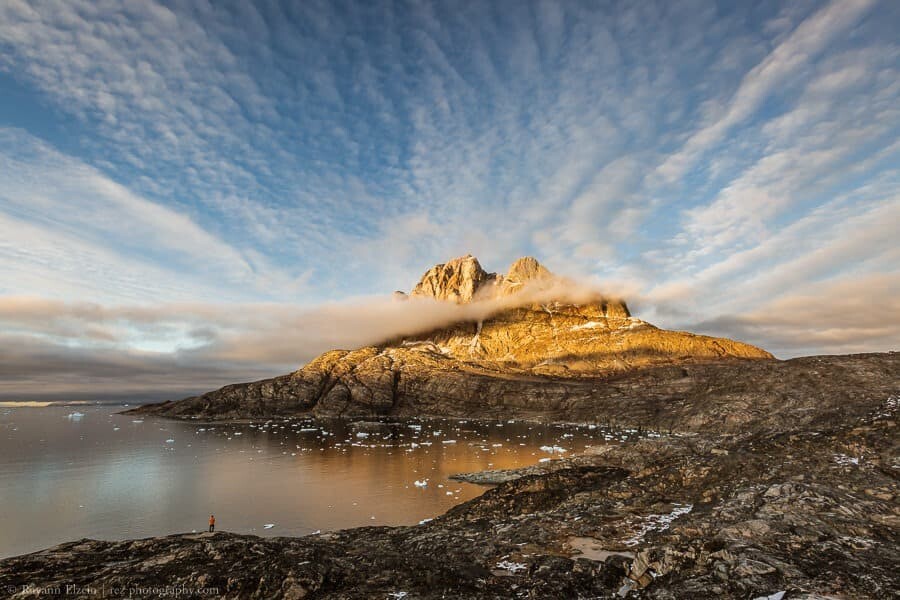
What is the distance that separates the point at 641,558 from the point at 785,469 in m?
16.6

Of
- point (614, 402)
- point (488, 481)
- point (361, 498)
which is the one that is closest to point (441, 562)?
point (361, 498)

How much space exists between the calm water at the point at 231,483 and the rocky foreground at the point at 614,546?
16.7m

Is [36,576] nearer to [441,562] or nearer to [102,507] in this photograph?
[441,562]

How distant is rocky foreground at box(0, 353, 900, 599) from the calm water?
1674cm

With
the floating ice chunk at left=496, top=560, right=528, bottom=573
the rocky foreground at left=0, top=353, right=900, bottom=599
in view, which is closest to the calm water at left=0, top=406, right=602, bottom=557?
the rocky foreground at left=0, top=353, right=900, bottom=599

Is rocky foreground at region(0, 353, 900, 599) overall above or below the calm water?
above

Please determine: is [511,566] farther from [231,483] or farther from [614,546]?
[231,483]

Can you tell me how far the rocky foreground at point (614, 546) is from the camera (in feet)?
45.9

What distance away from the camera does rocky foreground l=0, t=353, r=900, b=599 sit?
14.0m

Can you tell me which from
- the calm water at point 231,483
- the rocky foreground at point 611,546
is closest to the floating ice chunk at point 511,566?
the rocky foreground at point 611,546

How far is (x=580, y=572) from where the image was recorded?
15.2m

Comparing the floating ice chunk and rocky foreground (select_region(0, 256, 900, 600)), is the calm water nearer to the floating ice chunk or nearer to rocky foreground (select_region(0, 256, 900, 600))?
rocky foreground (select_region(0, 256, 900, 600))

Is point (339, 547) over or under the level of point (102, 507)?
over

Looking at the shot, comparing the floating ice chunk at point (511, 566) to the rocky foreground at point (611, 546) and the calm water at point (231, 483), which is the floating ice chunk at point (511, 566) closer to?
the rocky foreground at point (611, 546)
